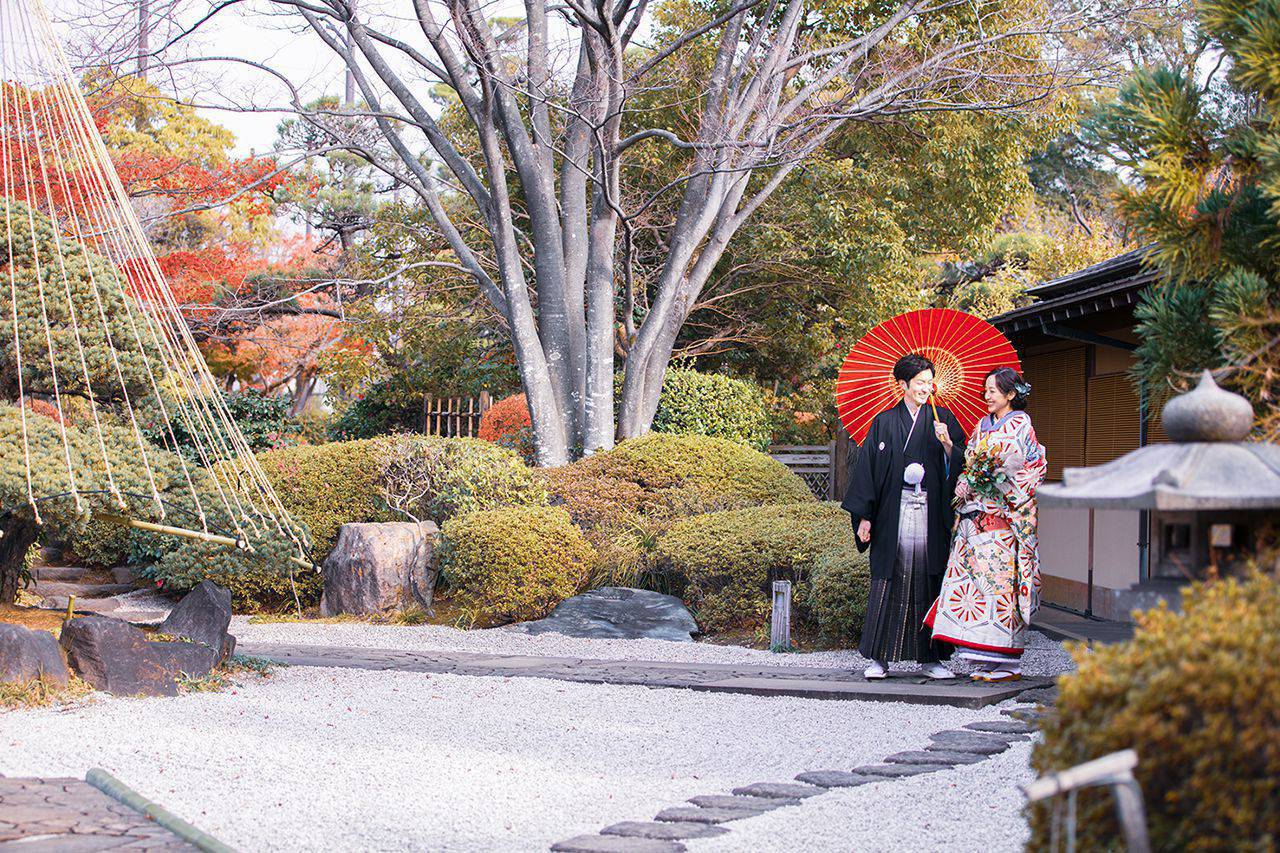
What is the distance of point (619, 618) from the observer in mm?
9164

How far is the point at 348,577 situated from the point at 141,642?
11.9 ft

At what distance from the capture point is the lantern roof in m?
2.61

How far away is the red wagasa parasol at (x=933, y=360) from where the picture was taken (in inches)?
283

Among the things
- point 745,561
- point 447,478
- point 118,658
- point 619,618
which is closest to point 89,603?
point 447,478

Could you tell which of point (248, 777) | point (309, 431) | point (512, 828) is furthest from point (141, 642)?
point (309, 431)

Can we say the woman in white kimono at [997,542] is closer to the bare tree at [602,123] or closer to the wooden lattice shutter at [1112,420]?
the wooden lattice shutter at [1112,420]

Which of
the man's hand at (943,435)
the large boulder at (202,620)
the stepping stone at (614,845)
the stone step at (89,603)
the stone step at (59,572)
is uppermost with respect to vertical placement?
the man's hand at (943,435)

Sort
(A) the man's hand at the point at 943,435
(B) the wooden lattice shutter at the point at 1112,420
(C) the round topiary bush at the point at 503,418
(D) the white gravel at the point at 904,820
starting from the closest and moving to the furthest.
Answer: (D) the white gravel at the point at 904,820 < (A) the man's hand at the point at 943,435 < (B) the wooden lattice shutter at the point at 1112,420 < (C) the round topiary bush at the point at 503,418

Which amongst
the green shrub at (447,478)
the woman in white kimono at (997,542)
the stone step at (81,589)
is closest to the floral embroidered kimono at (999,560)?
the woman in white kimono at (997,542)

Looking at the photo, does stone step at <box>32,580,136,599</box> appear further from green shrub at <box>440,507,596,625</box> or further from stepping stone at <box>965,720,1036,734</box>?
stepping stone at <box>965,720,1036,734</box>

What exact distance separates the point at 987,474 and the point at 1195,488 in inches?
157

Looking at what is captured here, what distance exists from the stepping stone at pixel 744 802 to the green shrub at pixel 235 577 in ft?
21.1

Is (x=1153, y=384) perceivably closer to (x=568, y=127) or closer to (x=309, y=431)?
(x=568, y=127)

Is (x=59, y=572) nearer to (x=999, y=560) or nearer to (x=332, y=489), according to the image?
(x=332, y=489)
